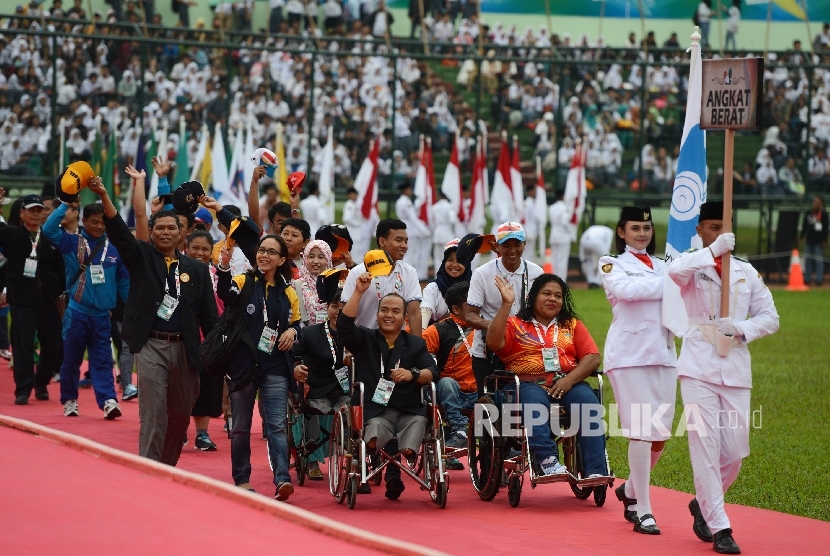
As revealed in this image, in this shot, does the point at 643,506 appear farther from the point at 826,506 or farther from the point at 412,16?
the point at 412,16

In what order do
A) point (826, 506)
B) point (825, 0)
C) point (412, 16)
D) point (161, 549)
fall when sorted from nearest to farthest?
1. point (161, 549)
2. point (826, 506)
3. point (412, 16)
4. point (825, 0)

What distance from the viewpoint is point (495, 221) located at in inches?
1117

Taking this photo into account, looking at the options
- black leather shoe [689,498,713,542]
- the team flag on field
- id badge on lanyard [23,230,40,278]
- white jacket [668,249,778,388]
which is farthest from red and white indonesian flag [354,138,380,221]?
black leather shoe [689,498,713,542]

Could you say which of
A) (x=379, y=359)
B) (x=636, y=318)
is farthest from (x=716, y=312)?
(x=379, y=359)

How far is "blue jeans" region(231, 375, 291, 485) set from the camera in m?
8.60

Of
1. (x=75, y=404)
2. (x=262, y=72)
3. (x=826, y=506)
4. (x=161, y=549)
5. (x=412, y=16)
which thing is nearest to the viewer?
(x=161, y=549)

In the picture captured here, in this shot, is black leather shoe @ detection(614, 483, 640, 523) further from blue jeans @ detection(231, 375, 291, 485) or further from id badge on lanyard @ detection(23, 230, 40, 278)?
id badge on lanyard @ detection(23, 230, 40, 278)

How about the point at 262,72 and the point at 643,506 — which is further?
the point at 262,72

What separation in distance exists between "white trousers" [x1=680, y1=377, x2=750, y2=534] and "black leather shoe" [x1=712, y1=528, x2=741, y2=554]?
73 mm

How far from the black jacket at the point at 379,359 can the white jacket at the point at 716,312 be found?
1948 millimetres

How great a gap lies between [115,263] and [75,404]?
1317 millimetres

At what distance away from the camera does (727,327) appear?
7371 millimetres

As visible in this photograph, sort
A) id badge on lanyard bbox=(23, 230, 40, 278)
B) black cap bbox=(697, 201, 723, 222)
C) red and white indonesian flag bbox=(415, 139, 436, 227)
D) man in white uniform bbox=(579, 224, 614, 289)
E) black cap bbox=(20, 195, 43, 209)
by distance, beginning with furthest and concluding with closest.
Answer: man in white uniform bbox=(579, 224, 614, 289)
red and white indonesian flag bbox=(415, 139, 436, 227)
black cap bbox=(20, 195, 43, 209)
id badge on lanyard bbox=(23, 230, 40, 278)
black cap bbox=(697, 201, 723, 222)

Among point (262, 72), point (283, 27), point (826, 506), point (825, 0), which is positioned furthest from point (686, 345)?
point (825, 0)
